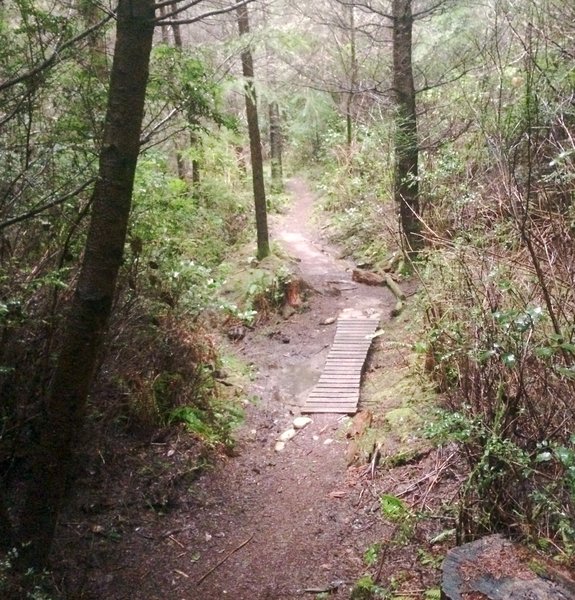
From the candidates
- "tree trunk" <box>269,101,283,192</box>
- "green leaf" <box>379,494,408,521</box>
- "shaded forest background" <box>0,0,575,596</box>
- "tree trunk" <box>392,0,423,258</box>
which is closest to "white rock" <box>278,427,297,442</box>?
"shaded forest background" <box>0,0,575,596</box>

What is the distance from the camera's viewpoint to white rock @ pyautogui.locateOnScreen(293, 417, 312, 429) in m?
7.16

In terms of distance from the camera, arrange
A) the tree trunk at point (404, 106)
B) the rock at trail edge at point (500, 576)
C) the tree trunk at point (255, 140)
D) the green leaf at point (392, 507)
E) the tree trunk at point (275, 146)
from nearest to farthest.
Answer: the rock at trail edge at point (500, 576) → the green leaf at point (392, 507) → the tree trunk at point (404, 106) → the tree trunk at point (255, 140) → the tree trunk at point (275, 146)

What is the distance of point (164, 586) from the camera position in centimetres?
443

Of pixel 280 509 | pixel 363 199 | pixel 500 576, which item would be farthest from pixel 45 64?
pixel 363 199

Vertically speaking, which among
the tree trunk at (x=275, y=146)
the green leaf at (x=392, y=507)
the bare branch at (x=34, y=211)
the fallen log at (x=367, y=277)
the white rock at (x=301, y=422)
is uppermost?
the tree trunk at (x=275, y=146)

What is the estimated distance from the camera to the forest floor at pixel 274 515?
4262 millimetres

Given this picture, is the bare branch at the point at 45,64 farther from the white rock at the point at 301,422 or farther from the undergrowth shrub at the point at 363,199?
the undergrowth shrub at the point at 363,199

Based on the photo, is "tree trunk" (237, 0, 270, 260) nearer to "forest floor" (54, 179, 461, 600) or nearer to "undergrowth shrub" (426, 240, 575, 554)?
"forest floor" (54, 179, 461, 600)

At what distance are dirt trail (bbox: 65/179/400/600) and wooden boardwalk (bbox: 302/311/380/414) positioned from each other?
0.81ft

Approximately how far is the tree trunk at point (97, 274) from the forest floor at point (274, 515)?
0.80m

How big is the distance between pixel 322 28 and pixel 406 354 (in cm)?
1751

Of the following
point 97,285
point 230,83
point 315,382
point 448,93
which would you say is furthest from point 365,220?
point 97,285

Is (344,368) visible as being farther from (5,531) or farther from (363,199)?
(363,199)

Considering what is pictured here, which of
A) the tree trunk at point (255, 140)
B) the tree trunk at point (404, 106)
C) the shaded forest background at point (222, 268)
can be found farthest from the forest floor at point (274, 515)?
the tree trunk at point (255, 140)
